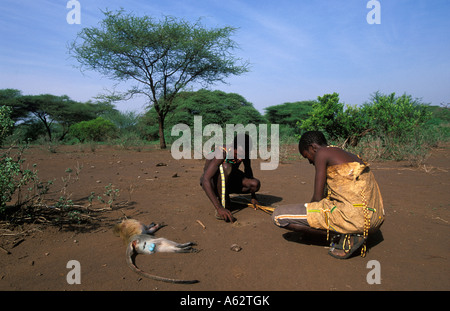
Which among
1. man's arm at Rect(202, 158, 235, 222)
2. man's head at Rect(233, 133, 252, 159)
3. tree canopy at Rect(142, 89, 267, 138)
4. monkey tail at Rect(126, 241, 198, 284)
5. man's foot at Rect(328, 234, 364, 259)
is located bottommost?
monkey tail at Rect(126, 241, 198, 284)

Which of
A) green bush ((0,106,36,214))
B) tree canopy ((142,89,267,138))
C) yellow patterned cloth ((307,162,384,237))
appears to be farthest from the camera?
tree canopy ((142,89,267,138))

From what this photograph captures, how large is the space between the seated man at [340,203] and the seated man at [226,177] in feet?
3.31

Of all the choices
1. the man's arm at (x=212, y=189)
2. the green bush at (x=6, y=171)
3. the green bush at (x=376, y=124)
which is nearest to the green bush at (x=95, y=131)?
the green bush at (x=376, y=124)

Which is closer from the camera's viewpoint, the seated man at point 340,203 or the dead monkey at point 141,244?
the seated man at point 340,203

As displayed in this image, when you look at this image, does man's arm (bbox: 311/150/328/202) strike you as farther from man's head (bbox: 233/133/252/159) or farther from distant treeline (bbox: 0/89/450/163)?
distant treeline (bbox: 0/89/450/163)

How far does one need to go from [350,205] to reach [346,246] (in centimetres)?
36

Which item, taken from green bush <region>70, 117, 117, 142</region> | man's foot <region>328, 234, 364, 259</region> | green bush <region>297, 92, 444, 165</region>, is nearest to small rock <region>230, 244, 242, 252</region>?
man's foot <region>328, 234, 364, 259</region>

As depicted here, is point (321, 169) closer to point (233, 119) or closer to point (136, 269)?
point (136, 269)

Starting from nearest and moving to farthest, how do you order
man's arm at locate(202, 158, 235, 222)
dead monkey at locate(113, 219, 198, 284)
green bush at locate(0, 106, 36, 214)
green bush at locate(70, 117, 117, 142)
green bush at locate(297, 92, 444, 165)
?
dead monkey at locate(113, 219, 198, 284)
green bush at locate(0, 106, 36, 214)
man's arm at locate(202, 158, 235, 222)
green bush at locate(297, 92, 444, 165)
green bush at locate(70, 117, 117, 142)

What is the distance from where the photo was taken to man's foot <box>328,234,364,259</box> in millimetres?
2572

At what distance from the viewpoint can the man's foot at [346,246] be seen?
8.44 ft

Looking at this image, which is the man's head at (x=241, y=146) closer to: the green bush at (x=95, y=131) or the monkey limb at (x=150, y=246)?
the monkey limb at (x=150, y=246)

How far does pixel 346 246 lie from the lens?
2.62 meters

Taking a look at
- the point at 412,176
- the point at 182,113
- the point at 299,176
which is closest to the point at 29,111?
the point at 182,113
